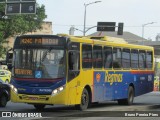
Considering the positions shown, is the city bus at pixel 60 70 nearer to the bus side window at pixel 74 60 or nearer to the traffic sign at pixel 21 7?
the bus side window at pixel 74 60

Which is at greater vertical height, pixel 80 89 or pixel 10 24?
pixel 10 24

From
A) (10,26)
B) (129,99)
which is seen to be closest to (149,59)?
(129,99)

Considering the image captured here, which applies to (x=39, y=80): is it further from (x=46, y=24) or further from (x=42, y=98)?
(x=46, y=24)

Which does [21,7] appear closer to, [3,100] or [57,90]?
[3,100]

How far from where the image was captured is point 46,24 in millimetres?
104688

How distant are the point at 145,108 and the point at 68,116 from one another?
6.50 metres

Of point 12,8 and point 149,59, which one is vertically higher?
point 12,8

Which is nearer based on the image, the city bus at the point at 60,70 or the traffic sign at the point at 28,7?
the city bus at the point at 60,70

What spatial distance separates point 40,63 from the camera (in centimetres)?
1820

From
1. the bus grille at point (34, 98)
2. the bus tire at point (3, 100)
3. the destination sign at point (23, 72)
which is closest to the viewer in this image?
the bus grille at point (34, 98)

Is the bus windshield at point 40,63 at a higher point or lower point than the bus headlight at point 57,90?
higher

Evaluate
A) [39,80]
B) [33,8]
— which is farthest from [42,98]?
[33,8]

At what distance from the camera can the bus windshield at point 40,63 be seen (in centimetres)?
1816

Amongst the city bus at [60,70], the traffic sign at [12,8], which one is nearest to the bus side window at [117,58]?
the city bus at [60,70]
